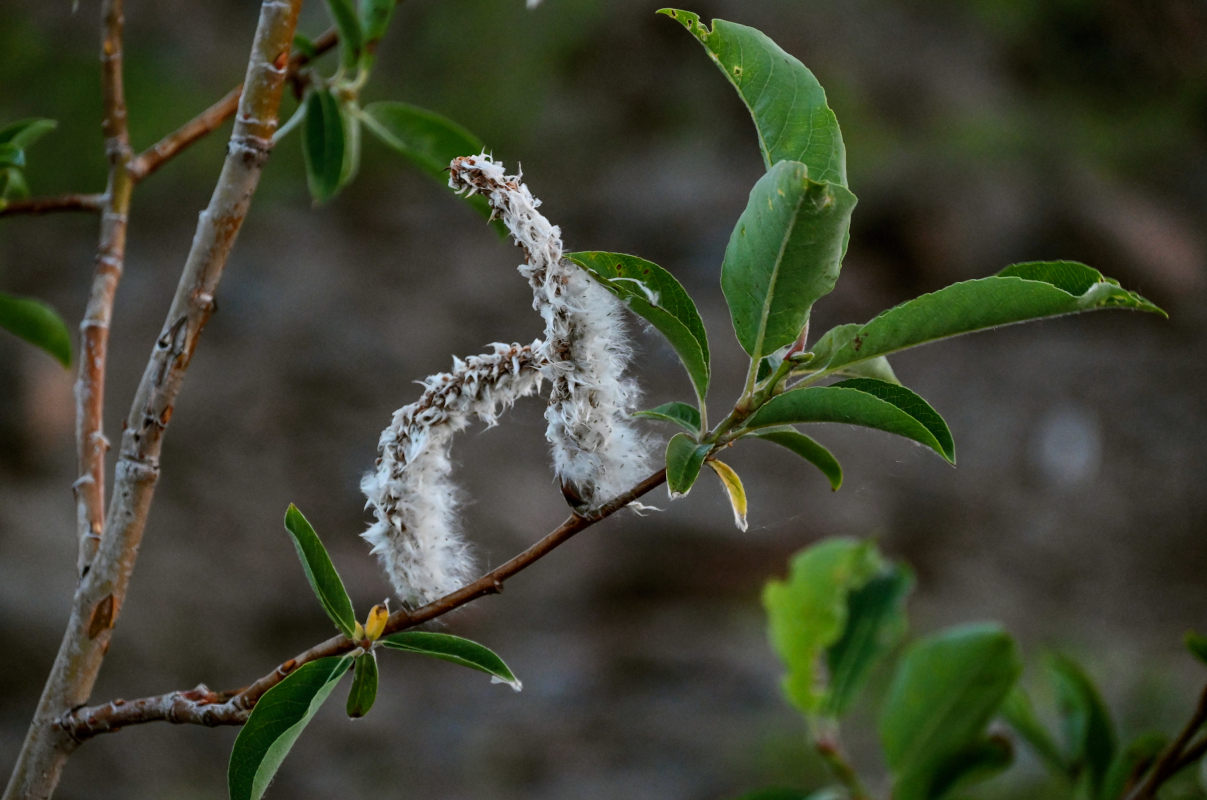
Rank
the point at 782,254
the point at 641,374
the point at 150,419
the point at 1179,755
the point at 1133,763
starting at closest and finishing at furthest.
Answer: the point at 782,254 → the point at 150,419 → the point at 1179,755 → the point at 1133,763 → the point at 641,374

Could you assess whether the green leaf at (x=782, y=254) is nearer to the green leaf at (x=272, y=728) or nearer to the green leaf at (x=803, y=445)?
the green leaf at (x=803, y=445)

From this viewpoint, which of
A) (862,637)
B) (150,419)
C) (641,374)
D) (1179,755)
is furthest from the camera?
(641,374)

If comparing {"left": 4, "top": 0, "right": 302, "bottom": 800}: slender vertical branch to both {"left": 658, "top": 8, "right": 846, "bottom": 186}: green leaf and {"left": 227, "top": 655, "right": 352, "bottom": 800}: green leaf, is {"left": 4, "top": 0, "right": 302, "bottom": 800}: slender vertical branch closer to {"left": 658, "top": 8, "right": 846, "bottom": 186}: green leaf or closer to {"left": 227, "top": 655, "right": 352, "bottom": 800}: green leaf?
{"left": 227, "top": 655, "right": 352, "bottom": 800}: green leaf

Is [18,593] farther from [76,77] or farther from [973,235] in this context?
[973,235]

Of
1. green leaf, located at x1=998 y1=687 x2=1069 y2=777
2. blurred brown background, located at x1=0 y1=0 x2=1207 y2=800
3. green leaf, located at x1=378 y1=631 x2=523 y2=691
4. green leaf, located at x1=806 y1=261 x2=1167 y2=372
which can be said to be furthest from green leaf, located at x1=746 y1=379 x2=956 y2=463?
blurred brown background, located at x1=0 y1=0 x2=1207 y2=800

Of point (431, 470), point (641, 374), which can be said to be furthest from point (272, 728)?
point (641, 374)

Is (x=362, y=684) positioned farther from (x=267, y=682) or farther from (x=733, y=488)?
(x=733, y=488)

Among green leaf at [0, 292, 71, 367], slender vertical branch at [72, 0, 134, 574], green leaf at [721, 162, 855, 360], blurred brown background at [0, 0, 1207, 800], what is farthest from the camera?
blurred brown background at [0, 0, 1207, 800]

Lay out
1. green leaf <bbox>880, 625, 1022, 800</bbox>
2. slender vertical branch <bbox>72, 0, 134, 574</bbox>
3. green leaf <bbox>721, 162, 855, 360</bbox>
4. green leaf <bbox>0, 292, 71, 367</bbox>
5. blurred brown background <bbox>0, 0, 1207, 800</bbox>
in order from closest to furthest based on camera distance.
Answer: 1. green leaf <bbox>721, 162, 855, 360</bbox>
2. slender vertical branch <bbox>72, 0, 134, 574</bbox>
3. green leaf <bbox>0, 292, 71, 367</bbox>
4. green leaf <bbox>880, 625, 1022, 800</bbox>
5. blurred brown background <bbox>0, 0, 1207, 800</bbox>
